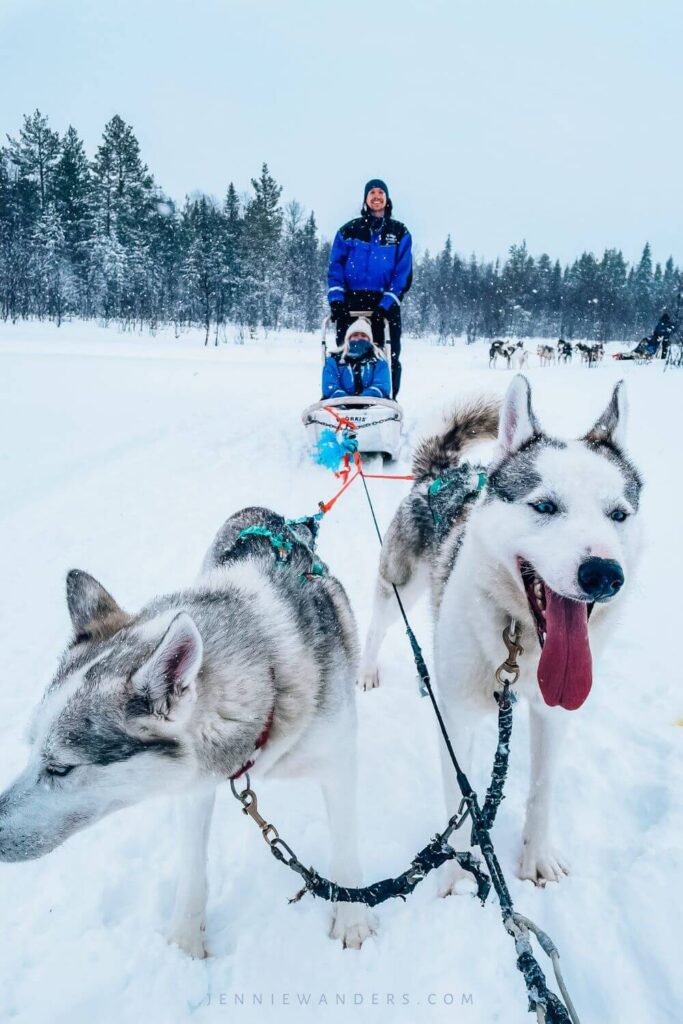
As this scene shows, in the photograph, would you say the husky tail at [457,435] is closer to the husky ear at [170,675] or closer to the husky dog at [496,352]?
the husky ear at [170,675]

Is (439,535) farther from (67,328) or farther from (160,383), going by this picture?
(67,328)

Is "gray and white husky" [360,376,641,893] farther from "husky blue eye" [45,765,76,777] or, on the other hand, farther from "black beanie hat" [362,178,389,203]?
"black beanie hat" [362,178,389,203]

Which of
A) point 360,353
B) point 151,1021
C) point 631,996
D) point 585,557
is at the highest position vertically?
point 360,353

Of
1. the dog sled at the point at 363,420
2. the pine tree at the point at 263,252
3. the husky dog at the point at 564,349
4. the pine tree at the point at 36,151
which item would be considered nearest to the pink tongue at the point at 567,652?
the dog sled at the point at 363,420

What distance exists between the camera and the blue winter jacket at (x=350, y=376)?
5.65 metres

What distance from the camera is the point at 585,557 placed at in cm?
117

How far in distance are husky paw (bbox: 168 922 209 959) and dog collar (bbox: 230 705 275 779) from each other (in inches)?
19.8

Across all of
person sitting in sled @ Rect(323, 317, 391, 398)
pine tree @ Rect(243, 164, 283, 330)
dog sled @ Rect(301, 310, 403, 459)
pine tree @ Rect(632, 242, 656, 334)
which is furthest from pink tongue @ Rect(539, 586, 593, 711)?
pine tree @ Rect(632, 242, 656, 334)

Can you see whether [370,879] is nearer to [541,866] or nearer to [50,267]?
[541,866]

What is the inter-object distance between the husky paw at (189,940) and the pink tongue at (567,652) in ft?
3.56

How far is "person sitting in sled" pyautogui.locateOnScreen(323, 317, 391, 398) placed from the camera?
5621mm

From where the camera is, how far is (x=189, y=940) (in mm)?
1445

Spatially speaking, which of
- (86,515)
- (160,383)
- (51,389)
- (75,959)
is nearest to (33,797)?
(75,959)

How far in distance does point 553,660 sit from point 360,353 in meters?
4.74
